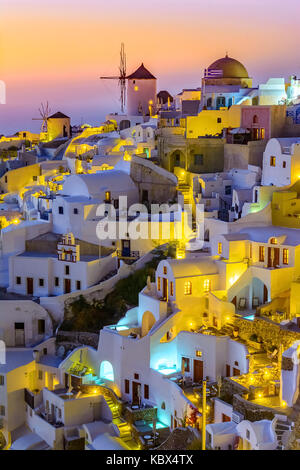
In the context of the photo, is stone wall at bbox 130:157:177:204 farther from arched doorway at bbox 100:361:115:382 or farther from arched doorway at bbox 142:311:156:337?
arched doorway at bbox 100:361:115:382

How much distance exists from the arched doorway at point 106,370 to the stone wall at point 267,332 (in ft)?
12.6

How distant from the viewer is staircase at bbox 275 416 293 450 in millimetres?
16312

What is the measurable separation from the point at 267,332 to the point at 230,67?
17637 millimetres

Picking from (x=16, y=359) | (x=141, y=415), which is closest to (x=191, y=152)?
(x=16, y=359)

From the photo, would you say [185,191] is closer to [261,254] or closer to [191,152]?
[191,152]

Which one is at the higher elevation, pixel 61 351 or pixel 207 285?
pixel 207 285

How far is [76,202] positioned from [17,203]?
823cm

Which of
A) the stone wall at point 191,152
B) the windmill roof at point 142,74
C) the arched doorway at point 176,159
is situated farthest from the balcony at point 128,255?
the windmill roof at point 142,74

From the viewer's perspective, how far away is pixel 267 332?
20.6 metres

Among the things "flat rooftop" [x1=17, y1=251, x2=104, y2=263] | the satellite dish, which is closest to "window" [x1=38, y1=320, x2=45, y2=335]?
the satellite dish

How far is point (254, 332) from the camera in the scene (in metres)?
21.0

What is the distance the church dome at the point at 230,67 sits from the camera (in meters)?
35.1

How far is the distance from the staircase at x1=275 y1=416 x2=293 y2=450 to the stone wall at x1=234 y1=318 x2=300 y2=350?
302 centimetres
